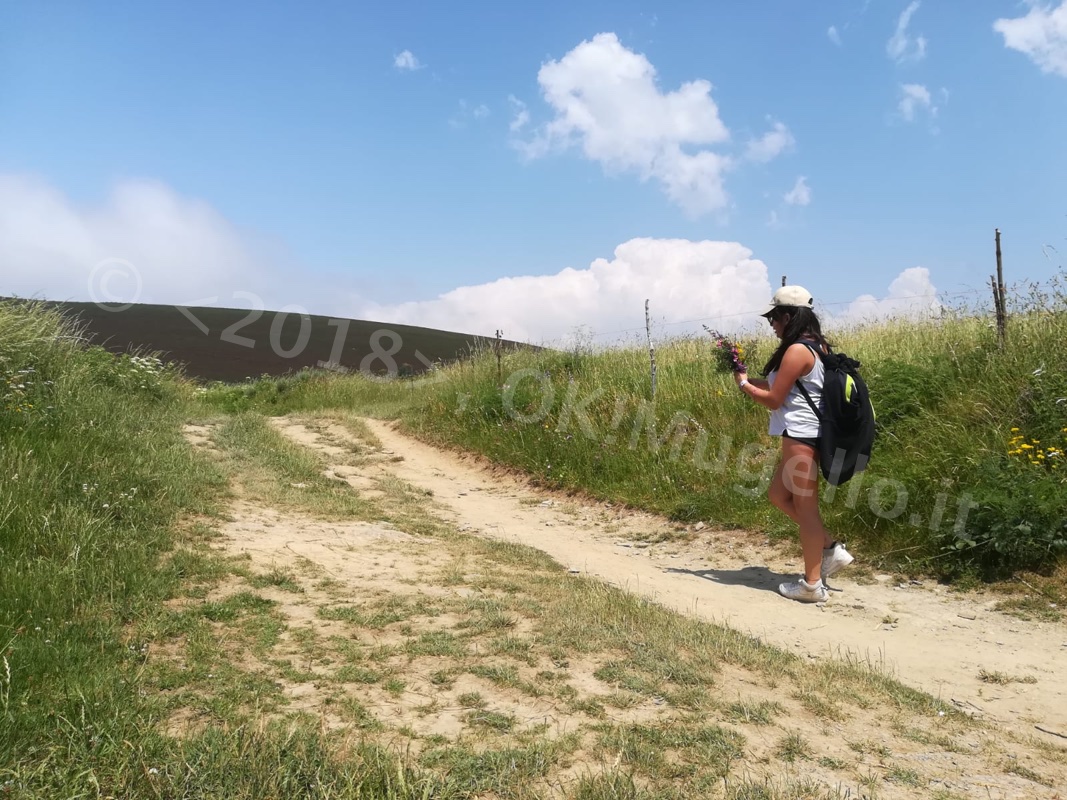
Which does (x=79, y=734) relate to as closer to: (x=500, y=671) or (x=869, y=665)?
(x=500, y=671)

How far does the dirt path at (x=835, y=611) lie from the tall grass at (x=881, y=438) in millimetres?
438

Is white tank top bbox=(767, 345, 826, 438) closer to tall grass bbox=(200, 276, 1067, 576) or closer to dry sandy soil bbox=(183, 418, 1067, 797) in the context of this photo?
dry sandy soil bbox=(183, 418, 1067, 797)

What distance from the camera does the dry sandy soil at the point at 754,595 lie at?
3.68 meters

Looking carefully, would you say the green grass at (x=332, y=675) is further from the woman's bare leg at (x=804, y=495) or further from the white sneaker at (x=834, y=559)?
the white sneaker at (x=834, y=559)

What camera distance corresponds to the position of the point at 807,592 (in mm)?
5023

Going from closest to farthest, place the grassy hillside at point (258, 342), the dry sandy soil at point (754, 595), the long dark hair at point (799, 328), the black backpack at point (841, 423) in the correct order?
the dry sandy soil at point (754, 595) < the black backpack at point (841, 423) < the long dark hair at point (799, 328) < the grassy hillside at point (258, 342)

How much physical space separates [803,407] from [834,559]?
3.70 feet

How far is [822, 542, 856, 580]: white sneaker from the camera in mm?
5068

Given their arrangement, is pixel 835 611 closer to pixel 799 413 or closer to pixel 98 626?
pixel 799 413

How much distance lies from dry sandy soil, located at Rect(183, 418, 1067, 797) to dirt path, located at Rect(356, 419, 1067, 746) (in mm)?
12

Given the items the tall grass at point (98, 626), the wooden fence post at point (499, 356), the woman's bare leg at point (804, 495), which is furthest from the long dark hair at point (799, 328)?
the wooden fence post at point (499, 356)

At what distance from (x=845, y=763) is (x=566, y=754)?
0.99 meters

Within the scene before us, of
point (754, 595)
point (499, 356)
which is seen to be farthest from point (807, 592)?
point (499, 356)

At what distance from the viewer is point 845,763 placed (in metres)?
2.58
